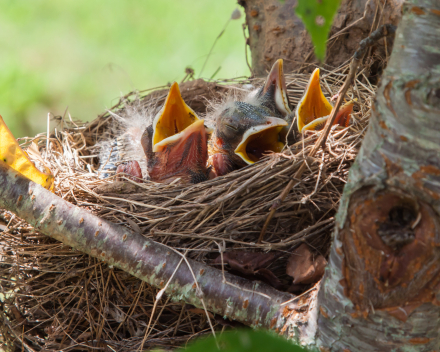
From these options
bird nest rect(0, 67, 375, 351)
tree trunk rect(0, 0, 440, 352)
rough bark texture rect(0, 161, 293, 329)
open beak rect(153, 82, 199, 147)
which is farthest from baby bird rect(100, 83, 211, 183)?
tree trunk rect(0, 0, 440, 352)

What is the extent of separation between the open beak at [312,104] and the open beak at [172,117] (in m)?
0.40

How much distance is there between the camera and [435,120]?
21.8 inches

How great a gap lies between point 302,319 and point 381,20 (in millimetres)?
1119

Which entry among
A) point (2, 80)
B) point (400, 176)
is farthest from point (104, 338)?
point (2, 80)

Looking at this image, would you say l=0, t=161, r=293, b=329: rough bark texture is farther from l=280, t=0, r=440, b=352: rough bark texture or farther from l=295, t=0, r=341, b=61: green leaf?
l=295, t=0, r=341, b=61: green leaf

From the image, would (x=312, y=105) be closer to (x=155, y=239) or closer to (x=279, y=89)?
(x=279, y=89)

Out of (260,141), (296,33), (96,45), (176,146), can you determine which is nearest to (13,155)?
(176,146)

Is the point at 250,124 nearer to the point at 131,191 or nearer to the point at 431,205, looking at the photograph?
the point at 131,191

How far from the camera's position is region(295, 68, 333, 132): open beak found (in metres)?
1.37

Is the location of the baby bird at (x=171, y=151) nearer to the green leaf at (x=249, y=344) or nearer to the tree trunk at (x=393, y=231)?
the tree trunk at (x=393, y=231)

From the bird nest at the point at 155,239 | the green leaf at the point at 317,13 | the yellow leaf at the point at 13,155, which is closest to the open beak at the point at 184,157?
the bird nest at the point at 155,239

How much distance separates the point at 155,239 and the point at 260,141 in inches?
22.9

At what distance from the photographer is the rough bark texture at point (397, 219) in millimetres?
558

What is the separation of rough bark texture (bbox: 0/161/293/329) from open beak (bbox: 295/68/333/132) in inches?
26.0
